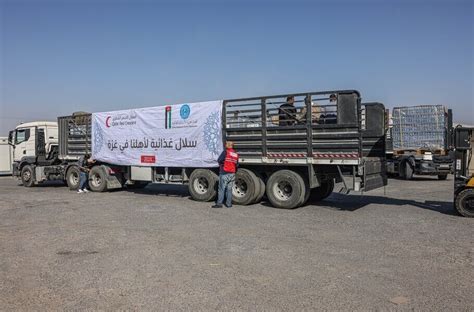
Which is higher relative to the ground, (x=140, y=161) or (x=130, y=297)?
(x=140, y=161)

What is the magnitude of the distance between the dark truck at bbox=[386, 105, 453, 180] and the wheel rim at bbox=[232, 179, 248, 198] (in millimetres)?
9595

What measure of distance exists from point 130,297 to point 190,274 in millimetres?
1030

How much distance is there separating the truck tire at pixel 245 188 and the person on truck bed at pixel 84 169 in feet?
21.9

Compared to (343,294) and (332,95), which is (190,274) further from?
(332,95)

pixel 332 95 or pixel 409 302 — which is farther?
pixel 332 95

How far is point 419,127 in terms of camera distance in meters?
21.4

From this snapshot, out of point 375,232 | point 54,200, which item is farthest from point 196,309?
point 54,200

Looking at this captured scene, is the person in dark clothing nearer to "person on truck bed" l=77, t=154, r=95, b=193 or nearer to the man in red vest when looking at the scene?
the man in red vest

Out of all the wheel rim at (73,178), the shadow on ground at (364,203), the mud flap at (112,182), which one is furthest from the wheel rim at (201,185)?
the wheel rim at (73,178)

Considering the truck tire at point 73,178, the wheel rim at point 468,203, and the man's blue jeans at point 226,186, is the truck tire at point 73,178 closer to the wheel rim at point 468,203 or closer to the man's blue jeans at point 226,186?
the man's blue jeans at point 226,186

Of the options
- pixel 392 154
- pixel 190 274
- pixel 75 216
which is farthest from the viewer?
pixel 392 154

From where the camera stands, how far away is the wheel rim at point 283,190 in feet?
39.6

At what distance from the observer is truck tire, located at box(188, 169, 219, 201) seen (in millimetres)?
13289

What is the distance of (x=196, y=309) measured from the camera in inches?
185
